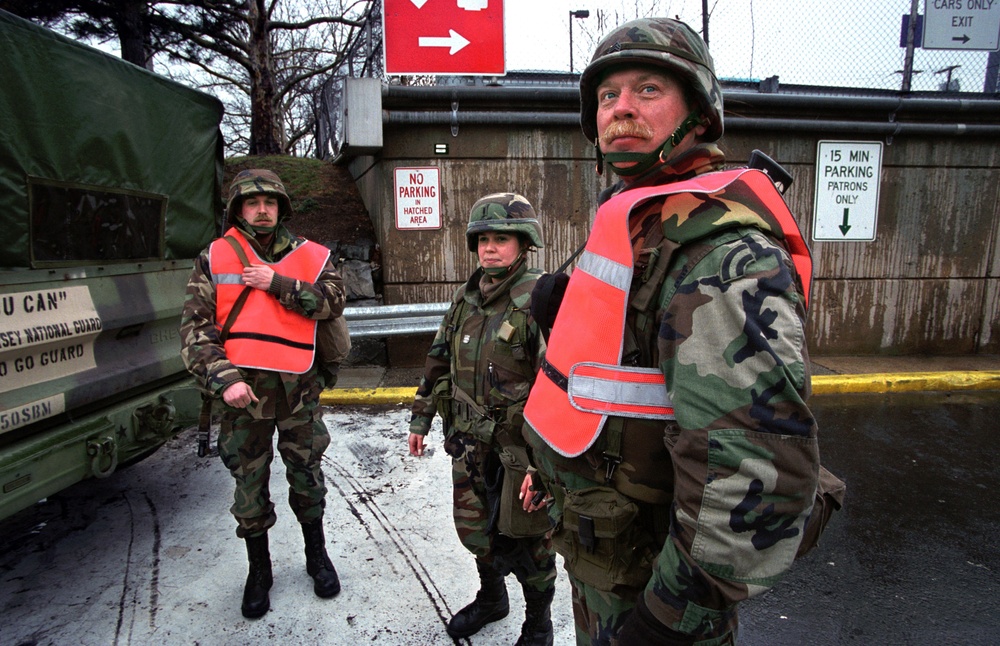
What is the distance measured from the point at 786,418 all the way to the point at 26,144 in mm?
3339

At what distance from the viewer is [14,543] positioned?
3.24 metres

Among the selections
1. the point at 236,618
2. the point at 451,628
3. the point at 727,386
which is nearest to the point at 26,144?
the point at 236,618

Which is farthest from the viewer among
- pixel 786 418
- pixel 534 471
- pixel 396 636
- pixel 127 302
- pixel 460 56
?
pixel 460 56

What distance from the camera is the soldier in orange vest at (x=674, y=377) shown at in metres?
1.05

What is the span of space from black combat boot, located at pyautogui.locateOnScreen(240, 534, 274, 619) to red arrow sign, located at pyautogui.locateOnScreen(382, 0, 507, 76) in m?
Answer: 5.07

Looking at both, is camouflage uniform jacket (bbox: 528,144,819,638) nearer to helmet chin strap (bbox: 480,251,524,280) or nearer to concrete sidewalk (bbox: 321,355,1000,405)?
helmet chin strap (bbox: 480,251,524,280)

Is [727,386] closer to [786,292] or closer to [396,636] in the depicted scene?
[786,292]

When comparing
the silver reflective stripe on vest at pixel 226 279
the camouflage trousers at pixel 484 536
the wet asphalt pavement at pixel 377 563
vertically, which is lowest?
the wet asphalt pavement at pixel 377 563

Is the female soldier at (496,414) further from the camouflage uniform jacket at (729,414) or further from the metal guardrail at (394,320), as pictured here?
the metal guardrail at (394,320)

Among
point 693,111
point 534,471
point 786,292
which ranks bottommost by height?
point 534,471

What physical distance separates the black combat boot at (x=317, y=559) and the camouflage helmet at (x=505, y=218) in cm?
170

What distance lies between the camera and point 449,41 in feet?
20.6

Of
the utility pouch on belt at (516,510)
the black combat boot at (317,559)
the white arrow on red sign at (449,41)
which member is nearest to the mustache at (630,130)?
the utility pouch on belt at (516,510)

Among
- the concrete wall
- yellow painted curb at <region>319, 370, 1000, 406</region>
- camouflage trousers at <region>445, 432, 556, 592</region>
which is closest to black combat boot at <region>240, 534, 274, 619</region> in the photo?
camouflage trousers at <region>445, 432, 556, 592</region>
